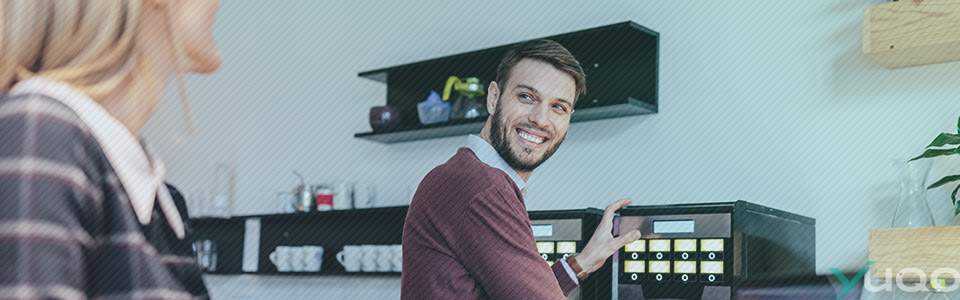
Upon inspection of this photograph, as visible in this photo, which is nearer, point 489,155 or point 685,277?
point 489,155

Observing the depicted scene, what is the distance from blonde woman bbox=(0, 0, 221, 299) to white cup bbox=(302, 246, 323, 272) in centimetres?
298

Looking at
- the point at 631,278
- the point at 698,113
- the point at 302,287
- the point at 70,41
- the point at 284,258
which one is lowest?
the point at 302,287

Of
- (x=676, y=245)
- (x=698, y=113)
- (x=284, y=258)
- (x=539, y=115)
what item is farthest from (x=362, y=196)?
(x=539, y=115)

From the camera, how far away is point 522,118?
171 centimetres

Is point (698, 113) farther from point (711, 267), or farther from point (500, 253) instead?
point (500, 253)

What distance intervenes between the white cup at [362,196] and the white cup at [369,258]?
190 mm

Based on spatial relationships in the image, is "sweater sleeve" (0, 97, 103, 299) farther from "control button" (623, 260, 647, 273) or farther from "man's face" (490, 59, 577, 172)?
"control button" (623, 260, 647, 273)

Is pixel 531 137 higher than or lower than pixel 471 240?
higher

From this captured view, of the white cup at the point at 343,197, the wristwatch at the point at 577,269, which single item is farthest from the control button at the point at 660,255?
the white cup at the point at 343,197

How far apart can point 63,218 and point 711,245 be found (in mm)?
1734

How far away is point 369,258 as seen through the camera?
3.17 metres

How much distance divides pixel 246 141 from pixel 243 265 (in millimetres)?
602

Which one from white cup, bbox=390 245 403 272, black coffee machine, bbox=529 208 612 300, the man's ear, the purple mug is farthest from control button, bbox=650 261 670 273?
the purple mug

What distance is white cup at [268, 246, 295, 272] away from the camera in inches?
136
